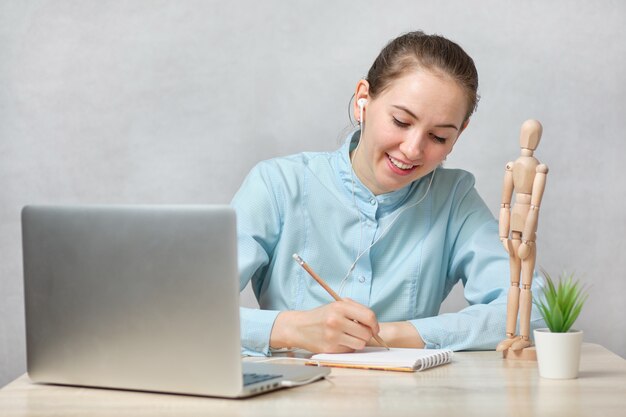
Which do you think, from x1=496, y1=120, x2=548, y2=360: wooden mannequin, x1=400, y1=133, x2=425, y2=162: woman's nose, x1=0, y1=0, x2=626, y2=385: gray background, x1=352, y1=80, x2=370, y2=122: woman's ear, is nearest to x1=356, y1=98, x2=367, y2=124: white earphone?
x1=352, y1=80, x2=370, y2=122: woman's ear

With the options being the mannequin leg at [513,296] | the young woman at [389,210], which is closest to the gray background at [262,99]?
the young woman at [389,210]

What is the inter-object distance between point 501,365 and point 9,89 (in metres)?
1.90

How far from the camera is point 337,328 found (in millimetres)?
1652

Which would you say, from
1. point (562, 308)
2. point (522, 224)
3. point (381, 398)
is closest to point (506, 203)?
point (522, 224)

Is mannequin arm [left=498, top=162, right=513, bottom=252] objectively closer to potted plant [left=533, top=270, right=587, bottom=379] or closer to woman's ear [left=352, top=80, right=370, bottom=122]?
potted plant [left=533, top=270, right=587, bottom=379]

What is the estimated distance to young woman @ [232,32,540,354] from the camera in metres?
1.99

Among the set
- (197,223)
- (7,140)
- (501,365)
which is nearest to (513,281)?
(501,365)

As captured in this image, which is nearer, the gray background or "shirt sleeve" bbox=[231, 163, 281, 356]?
"shirt sleeve" bbox=[231, 163, 281, 356]

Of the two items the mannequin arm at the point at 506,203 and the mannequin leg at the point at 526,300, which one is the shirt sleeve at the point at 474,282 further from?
the mannequin arm at the point at 506,203

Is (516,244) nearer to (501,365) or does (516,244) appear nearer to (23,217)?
(501,365)

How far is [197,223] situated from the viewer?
4.13 ft

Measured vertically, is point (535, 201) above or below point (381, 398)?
above

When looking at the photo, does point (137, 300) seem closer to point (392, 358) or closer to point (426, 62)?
point (392, 358)

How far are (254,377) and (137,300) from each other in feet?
0.69
